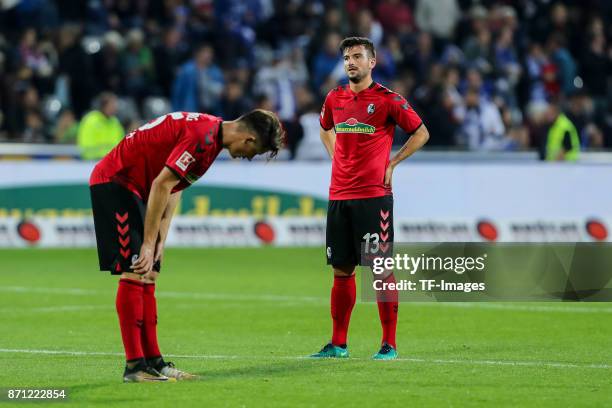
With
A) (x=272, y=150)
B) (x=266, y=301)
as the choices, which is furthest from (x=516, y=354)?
(x=266, y=301)

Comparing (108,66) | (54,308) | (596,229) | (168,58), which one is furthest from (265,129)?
(168,58)

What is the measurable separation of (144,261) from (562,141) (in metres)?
15.2

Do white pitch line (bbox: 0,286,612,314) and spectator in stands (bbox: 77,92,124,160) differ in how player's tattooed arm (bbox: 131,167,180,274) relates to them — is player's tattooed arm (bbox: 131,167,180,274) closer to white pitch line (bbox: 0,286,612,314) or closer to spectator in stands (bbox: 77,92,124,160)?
white pitch line (bbox: 0,286,612,314)

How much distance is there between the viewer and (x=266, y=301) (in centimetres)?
1526

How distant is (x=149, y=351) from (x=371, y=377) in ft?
4.86

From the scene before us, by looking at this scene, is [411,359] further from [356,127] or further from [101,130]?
[101,130]

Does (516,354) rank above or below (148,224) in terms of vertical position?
below

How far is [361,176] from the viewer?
1072cm

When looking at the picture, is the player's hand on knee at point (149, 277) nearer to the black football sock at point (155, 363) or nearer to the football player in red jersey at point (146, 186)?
the football player in red jersey at point (146, 186)

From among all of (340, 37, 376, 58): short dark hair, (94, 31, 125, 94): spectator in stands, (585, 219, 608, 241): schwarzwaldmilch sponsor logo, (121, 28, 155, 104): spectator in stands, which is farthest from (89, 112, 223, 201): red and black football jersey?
(121, 28, 155, 104): spectator in stands

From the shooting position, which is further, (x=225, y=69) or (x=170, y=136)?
(x=225, y=69)

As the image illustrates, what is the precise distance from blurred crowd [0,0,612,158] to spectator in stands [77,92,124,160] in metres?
0.05

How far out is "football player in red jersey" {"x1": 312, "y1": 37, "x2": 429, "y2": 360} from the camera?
10.7 meters

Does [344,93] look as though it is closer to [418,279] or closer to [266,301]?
[418,279]
